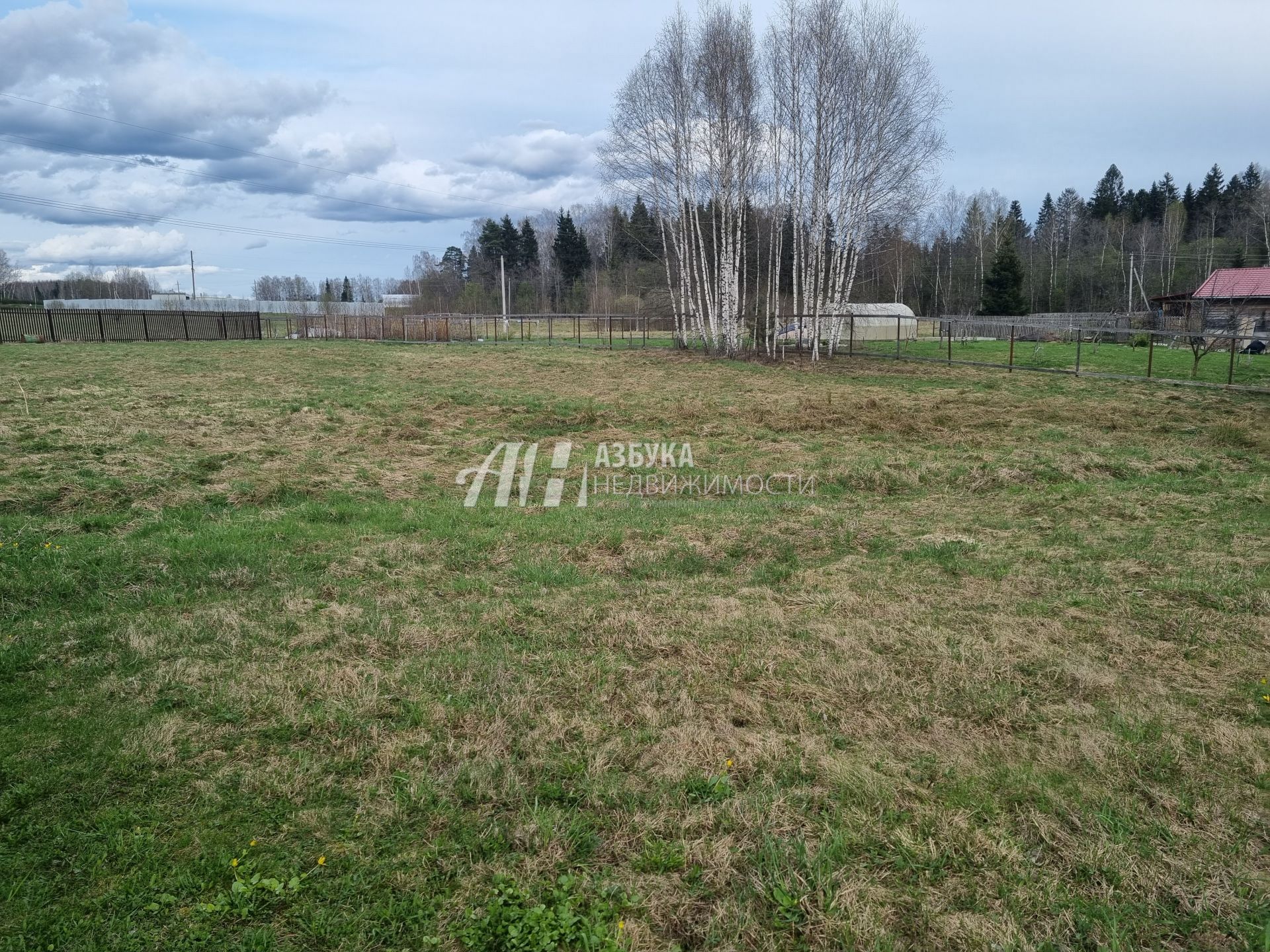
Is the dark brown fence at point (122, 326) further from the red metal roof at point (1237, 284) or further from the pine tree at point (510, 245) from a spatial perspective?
the red metal roof at point (1237, 284)

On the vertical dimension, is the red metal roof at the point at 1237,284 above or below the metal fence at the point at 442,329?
above

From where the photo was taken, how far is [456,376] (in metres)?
21.4

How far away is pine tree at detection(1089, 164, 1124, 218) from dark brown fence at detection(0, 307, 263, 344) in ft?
258

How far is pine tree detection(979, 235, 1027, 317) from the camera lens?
52688mm

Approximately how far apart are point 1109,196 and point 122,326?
91.1 m

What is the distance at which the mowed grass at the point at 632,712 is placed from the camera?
8.68 ft

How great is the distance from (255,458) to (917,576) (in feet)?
27.3

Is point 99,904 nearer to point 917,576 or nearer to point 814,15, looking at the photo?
point 917,576

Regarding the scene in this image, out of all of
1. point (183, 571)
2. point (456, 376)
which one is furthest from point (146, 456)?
point (456, 376)

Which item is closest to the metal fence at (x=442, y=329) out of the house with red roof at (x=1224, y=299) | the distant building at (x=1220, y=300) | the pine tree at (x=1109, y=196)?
the distant building at (x=1220, y=300)

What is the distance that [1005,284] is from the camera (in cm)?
5309

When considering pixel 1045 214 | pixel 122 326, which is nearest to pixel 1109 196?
pixel 1045 214

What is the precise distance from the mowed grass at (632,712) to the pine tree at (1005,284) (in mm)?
49061

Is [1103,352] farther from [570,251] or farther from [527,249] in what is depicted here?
[527,249]
